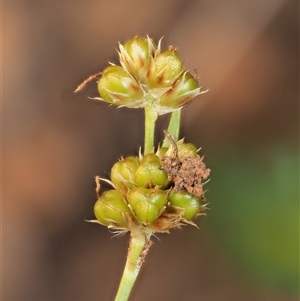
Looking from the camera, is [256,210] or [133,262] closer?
[133,262]

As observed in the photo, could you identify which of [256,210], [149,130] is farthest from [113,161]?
[149,130]

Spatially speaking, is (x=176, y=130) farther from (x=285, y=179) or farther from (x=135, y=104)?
(x=285, y=179)

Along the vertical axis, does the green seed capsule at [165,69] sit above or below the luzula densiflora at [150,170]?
above

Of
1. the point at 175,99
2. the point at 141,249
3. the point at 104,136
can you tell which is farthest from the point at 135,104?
the point at 104,136

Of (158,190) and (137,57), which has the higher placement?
(137,57)

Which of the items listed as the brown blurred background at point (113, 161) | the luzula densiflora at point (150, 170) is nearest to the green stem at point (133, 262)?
the luzula densiflora at point (150, 170)

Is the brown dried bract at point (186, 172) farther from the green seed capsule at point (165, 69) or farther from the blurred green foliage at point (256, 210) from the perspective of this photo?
the blurred green foliage at point (256, 210)

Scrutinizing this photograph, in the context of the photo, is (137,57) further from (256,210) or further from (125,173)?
(256,210)
